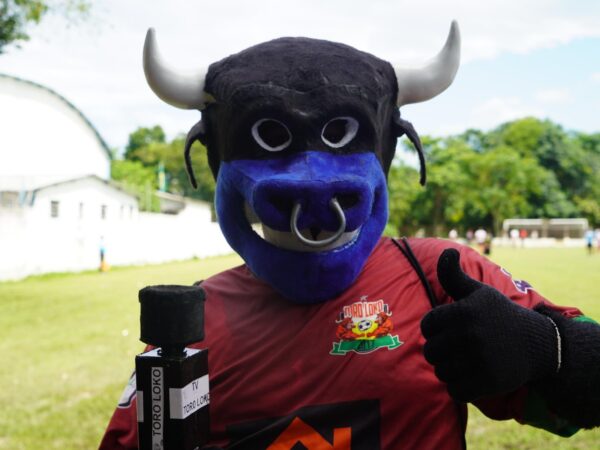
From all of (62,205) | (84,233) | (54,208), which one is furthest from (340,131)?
(62,205)

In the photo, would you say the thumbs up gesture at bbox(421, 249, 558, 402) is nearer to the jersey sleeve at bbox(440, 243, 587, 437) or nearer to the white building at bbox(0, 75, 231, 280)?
the jersey sleeve at bbox(440, 243, 587, 437)

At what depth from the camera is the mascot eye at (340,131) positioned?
1640 mm

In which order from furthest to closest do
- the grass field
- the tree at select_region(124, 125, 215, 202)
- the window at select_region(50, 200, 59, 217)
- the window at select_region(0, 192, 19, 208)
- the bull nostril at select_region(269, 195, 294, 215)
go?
the tree at select_region(124, 125, 215, 202) < the window at select_region(50, 200, 59, 217) < the window at select_region(0, 192, 19, 208) < the grass field < the bull nostril at select_region(269, 195, 294, 215)

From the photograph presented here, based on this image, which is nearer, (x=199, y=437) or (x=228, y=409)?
(x=199, y=437)

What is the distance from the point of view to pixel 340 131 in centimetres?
166

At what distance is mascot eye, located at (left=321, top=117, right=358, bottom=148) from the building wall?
15.8 m

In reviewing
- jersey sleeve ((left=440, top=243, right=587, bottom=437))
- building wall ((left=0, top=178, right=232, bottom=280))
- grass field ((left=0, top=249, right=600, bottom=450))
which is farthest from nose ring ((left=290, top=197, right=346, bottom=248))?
building wall ((left=0, top=178, right=232, bottom=280))

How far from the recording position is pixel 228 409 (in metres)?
1.62

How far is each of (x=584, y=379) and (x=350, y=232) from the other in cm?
65

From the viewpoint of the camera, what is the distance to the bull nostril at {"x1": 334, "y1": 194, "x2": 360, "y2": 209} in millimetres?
1548

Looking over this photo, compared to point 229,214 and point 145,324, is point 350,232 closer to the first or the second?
point 229,214

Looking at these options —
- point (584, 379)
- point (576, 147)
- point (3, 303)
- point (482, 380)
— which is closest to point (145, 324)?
point (482, 380)

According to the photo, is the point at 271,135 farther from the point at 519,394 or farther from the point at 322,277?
the point at 519,394

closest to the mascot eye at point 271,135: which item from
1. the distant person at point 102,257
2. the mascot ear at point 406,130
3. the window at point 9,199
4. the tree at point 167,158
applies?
the mascot ear at point 406,130
